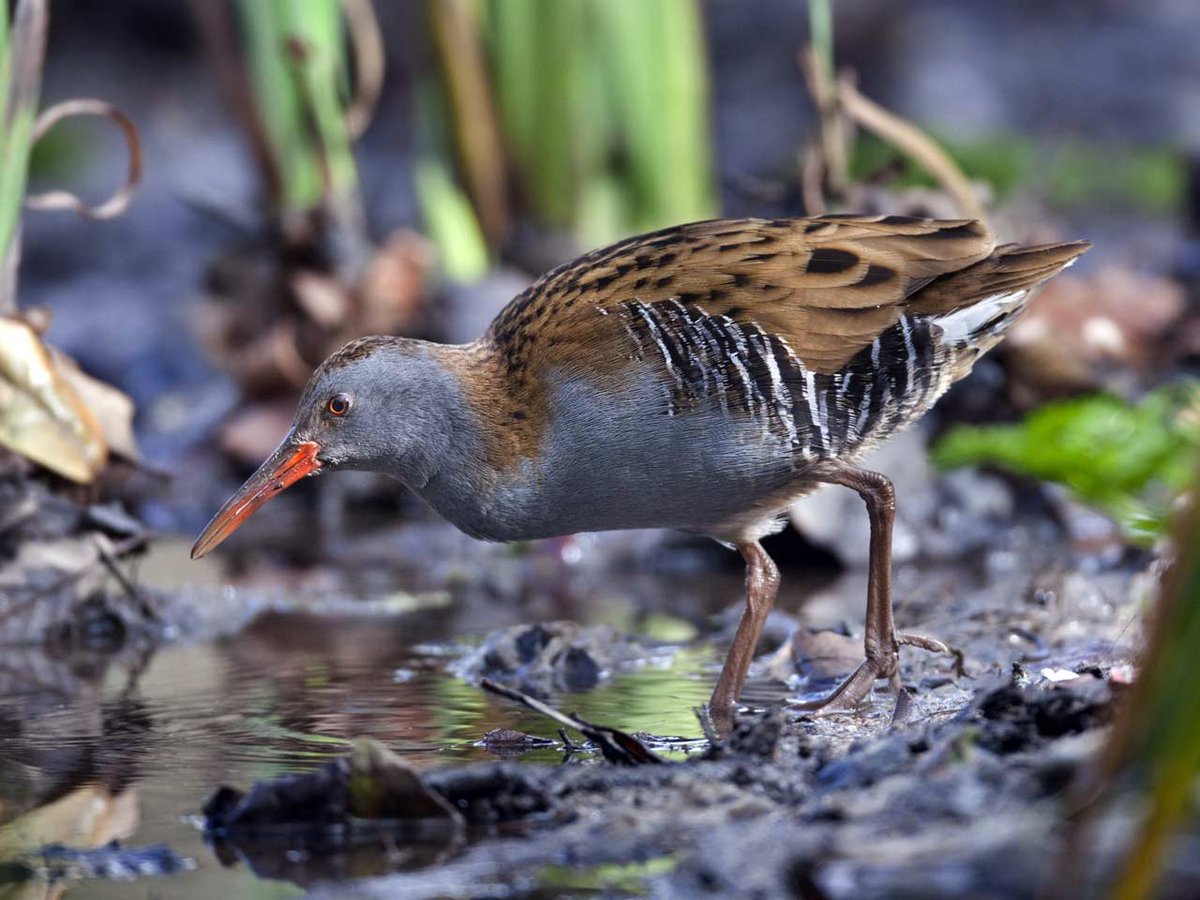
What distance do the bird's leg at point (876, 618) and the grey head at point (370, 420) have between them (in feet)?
2.84

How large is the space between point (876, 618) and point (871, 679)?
0.15 meters

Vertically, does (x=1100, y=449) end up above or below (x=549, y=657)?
above

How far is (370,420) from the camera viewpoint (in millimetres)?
3932

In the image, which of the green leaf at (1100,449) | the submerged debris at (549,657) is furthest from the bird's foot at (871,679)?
the green leaf at (1100,449)

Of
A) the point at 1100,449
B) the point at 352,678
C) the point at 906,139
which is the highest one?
the point at 906,139

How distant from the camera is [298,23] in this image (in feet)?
23.4

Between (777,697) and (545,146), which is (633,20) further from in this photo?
(777,697)

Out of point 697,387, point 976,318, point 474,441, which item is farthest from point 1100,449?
point 474,441

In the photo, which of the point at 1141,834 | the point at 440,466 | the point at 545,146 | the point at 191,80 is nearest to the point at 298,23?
the point at 545,146

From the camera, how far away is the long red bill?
3.98m

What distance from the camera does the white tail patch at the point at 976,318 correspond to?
3877mm

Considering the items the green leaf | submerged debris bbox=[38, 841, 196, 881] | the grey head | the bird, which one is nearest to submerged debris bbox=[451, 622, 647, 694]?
the bird

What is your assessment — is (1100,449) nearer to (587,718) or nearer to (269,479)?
(587,718)

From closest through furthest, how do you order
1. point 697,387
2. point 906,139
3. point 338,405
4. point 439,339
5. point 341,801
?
1. point 341,801
2. point 697,387
3. point 338,405
4. point 906,139
5. point 439,339
